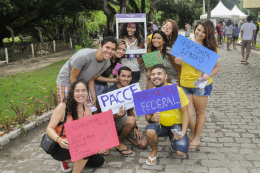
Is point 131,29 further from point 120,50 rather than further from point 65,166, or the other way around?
point 65,166

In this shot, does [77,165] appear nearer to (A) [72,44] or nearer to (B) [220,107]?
(B) [220,107]

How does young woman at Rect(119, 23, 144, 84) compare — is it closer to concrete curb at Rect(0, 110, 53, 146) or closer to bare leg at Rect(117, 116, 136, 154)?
bare leg at Rect(117, 116, 136, 154)

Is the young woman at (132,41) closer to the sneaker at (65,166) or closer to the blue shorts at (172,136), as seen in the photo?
the blue shorts at (172,136)

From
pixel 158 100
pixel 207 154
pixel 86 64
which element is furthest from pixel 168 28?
pixel 207 154

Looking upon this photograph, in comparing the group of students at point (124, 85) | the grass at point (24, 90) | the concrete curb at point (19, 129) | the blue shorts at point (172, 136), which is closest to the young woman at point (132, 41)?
the group of students at point (124, 85)

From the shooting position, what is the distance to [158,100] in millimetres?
3432

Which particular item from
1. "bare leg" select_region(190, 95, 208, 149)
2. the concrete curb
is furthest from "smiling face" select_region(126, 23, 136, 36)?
the concrete curb

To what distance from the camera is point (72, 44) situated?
26.4m

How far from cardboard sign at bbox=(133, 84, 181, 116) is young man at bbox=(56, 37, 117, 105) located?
0.82m

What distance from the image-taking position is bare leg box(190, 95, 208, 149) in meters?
3.79

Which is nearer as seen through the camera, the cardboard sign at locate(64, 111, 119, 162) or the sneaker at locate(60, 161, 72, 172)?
the cardboard sign at locate(64, 111, 119, 162)

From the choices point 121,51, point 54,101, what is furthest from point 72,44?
point 121,51

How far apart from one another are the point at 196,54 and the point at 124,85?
4.22ft

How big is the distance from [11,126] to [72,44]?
22413 millimetres
